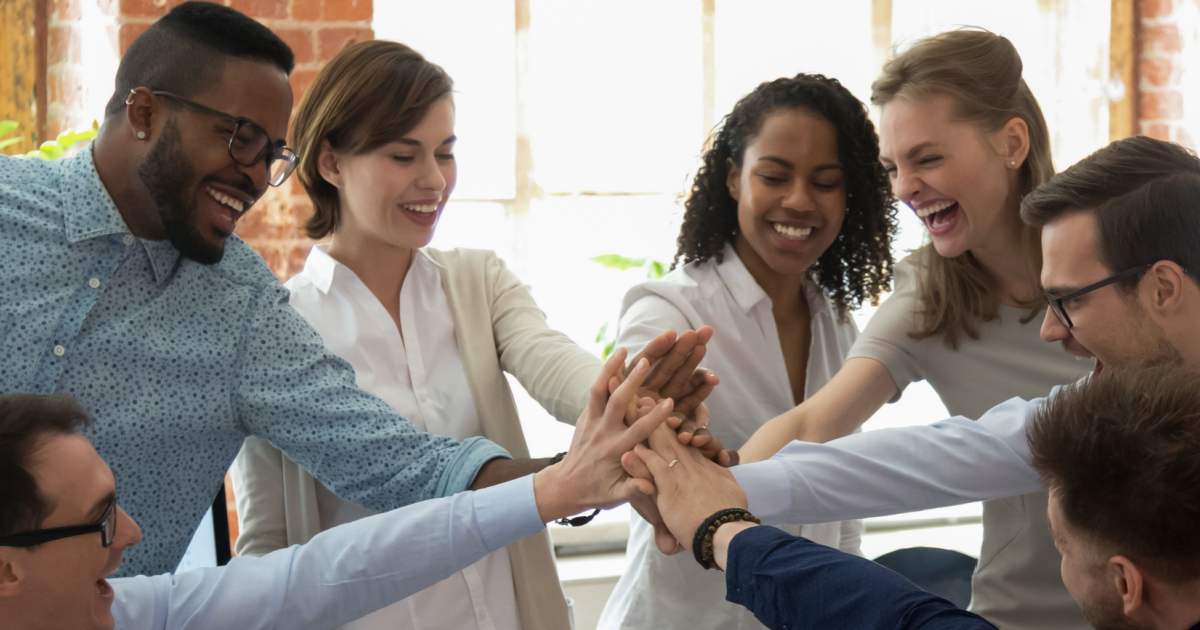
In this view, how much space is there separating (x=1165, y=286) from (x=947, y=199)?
0.50 metres

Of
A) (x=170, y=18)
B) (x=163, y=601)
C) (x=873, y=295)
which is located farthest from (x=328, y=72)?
(x=873, y=295)

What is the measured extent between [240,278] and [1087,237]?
4.34 ft

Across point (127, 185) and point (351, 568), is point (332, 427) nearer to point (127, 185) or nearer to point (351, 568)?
point (351, 568)

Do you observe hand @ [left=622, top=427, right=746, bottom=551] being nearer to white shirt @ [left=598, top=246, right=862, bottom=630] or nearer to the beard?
white shirt @ [left=598, top=246, right=862, bottom=630]

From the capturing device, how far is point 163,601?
1.33 meters

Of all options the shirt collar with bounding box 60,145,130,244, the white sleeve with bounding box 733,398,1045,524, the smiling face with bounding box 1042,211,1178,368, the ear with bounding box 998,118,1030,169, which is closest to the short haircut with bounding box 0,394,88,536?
the shirt collar with bounding box 60,145,130,244

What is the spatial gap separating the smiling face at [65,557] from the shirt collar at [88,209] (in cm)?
40

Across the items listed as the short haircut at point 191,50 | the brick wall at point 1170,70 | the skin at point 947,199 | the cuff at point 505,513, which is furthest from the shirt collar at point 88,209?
the brick wall at point 1170,70

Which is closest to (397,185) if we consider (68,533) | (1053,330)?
(68,533)

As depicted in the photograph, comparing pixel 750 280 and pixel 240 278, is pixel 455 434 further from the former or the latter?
pixel 750 280

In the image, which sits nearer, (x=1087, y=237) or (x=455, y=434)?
(x=1087, y=237)

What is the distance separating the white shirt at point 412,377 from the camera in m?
1.69

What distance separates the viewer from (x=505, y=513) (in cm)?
146

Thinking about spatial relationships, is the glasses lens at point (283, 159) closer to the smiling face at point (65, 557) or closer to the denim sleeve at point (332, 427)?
the denim sleeve at point (332, 427)
